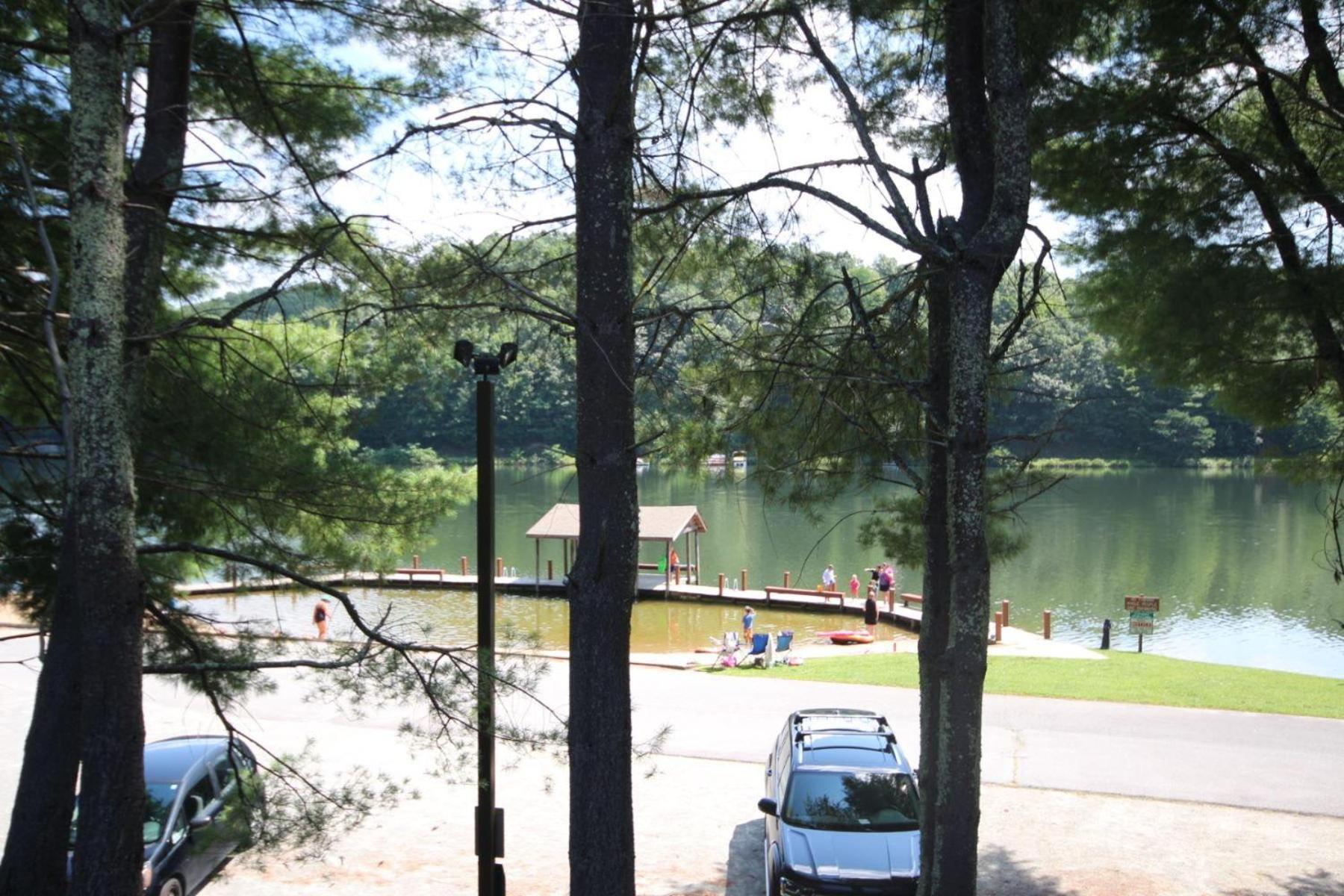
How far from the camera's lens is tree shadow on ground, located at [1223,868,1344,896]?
8055 mm

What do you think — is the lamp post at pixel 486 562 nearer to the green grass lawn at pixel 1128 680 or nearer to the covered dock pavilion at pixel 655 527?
the green grass lawn at pixel 1128 680

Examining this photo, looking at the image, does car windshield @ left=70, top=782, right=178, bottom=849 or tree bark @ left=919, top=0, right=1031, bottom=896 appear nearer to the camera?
tree bark @ left=919, top=0, right=1031, bottom=896

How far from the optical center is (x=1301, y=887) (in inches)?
322

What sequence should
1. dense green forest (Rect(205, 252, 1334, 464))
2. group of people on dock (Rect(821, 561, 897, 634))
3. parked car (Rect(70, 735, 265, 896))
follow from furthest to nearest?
group of people on dock (Rect(821, 561, 897, 634)) → parked car (Rect(70, 735, 265, 896)) → dense green forest (Rect(205, 252, 1334, 464))

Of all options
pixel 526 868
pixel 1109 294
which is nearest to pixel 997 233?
pixel 1109 294

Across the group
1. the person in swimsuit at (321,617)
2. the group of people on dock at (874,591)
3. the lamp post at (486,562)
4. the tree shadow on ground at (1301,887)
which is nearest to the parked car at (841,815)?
the lamp post at (486,562)

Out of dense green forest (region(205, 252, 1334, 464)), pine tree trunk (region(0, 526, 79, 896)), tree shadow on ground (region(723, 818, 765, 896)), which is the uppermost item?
dense green forest (region(205, 252, 1334, 464))

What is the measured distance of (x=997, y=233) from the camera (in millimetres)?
5289

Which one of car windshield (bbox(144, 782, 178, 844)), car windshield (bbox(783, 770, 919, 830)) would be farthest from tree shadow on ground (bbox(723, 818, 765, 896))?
car windshield (bbox(144, 782, 178, 844))

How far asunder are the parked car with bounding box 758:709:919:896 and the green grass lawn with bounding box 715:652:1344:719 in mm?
6515

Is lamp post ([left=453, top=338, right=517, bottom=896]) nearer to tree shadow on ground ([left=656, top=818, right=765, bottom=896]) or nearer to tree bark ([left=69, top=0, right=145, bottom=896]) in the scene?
tree shadow on ground ([left=656, top=818, right=765, bottom=896])

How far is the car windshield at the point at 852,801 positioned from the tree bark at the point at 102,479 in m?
5.02

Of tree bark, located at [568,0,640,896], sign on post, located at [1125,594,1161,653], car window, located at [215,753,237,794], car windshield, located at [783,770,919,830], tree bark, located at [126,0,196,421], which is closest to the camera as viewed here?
tree bark, located at [568,0,640,896]

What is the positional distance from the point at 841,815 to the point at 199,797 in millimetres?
5177
